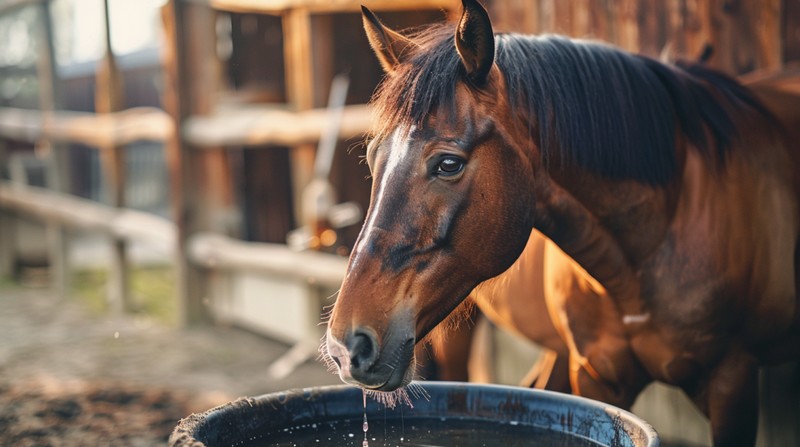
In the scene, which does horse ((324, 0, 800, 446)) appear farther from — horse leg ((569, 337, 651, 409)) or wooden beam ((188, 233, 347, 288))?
wooden beam ((188, 233, 347, 288))

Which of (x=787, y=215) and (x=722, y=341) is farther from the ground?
(x=787, y=215)

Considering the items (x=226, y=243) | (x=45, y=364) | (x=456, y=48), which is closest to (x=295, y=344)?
(x=226, y=243)

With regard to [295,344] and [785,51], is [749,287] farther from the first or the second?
[295,344]

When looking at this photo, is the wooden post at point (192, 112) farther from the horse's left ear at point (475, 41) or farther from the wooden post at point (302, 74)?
the horse's left ear at point (475, 41)

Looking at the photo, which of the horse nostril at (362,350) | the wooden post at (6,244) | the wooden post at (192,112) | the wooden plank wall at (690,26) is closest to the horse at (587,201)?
the horse nostril at (362,350)

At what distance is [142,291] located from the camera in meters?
8.32

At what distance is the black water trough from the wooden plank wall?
5.69ft

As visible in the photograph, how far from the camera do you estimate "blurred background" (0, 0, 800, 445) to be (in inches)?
159

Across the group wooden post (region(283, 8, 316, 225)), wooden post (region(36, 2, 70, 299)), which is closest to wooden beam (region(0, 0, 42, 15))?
wooden post (region(36, 2, 70, 299))

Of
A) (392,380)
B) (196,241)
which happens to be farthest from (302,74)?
(392,380)

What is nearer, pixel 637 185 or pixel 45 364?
pixel 637 185

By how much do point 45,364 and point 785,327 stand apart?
4.58m

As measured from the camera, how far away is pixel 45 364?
5730mm

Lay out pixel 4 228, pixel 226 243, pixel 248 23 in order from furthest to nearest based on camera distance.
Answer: pixel 4 228 < pixel 248 23 < pixel 226 243
